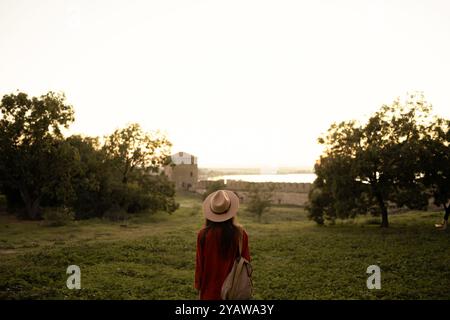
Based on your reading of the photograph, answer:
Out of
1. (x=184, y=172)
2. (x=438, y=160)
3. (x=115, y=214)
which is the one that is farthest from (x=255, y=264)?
(x=184, y=172)

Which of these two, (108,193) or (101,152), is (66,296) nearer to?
(108,193)

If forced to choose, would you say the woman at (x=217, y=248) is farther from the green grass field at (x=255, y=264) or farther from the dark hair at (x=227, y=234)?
the green grass field at (x=255, y=264)

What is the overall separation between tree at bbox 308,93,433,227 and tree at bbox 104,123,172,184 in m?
18.5

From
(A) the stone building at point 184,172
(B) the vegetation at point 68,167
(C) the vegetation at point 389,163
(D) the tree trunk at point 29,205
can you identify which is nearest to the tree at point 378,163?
(C) the vegetation at point 389,163

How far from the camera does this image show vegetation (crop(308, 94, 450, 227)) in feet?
77.4

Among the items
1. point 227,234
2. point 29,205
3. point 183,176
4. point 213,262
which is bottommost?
point 29,205

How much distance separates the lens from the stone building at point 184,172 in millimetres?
67562

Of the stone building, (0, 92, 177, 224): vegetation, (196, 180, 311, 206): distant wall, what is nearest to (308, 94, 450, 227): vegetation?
(0, 92, 177, 224): vegetation

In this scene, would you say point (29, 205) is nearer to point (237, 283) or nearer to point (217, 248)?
point (217, 248)

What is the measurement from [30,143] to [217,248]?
27.1 meters

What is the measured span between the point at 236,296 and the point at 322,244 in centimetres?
1487

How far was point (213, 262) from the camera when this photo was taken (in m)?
5.48

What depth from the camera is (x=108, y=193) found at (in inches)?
1314
